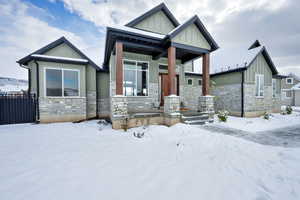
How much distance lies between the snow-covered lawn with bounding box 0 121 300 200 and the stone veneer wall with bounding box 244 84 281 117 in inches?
269

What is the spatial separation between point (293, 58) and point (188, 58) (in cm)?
2889

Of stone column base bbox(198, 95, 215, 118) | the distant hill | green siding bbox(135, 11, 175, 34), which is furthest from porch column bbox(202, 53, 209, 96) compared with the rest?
the distant hill

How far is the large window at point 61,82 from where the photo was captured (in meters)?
7.11

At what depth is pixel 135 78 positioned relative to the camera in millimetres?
7699

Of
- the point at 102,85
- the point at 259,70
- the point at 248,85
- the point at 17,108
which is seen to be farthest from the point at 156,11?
the point at 17,108

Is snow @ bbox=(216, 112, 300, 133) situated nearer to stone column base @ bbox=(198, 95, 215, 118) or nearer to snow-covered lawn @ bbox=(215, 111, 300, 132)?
snow-covered lawn @ bbox=(215, 111, 300, 132)

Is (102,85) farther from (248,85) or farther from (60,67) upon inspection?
(248,85)

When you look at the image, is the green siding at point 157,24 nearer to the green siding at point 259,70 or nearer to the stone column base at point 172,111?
the stone column base at point 172,111

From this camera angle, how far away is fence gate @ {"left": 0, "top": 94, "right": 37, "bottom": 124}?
255 inches

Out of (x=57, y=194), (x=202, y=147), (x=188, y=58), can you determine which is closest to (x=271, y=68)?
(x=188, y=58)

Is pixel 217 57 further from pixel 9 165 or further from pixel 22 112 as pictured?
pixel 22 112

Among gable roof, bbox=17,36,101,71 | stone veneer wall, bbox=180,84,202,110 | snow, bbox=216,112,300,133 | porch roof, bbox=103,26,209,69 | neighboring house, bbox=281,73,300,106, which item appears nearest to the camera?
porch roof, bbox=103,26,209,69

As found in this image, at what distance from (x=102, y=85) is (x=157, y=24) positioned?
5.62 metres

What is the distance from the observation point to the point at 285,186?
6.33 ft
